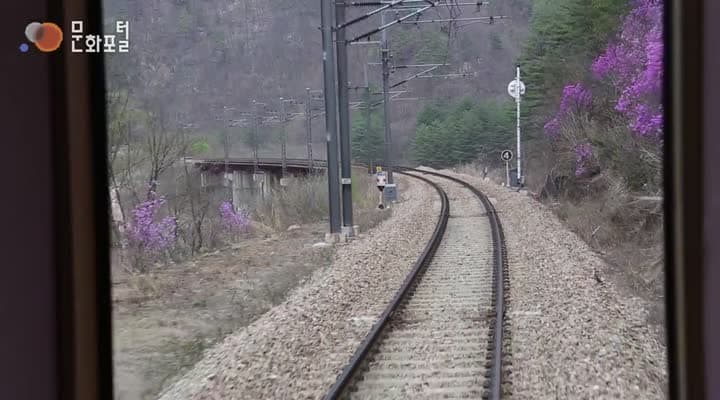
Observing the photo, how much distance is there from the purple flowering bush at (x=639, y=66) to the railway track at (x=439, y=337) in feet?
7.00

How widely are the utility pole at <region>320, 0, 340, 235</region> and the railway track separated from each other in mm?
2063

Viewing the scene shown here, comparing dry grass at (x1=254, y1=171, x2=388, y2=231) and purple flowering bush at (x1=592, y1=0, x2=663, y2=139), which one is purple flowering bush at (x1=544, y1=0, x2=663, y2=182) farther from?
dry grass at (x1=254, y1=171, x2=388, y2=231)

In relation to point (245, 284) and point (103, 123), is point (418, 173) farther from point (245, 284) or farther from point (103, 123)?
point (103, 123)

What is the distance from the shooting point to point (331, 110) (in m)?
10.7

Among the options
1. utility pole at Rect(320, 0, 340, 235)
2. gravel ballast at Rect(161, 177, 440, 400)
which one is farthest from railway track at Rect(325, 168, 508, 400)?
utility pole at Rect(320, 0, 340, 235)

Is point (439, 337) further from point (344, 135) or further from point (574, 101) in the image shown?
point (574, 101)

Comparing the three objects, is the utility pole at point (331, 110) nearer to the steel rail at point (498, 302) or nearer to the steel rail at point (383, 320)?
the steel rail at point (383, 320)

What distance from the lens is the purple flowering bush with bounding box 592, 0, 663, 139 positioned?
270 inches

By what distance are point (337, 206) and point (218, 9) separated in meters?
3.61

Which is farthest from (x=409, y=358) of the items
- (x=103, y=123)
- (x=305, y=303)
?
(x=103, y=123)

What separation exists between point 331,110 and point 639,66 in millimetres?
4196

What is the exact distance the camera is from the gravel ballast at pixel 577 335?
391cm

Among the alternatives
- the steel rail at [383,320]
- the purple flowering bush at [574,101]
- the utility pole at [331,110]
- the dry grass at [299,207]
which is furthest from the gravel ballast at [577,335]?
the dry grass at [299,207]

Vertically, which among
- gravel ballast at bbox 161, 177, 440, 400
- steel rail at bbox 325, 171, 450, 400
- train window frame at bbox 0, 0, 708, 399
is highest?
Answer: train window frame at bbox 0, 0, 708, 399
